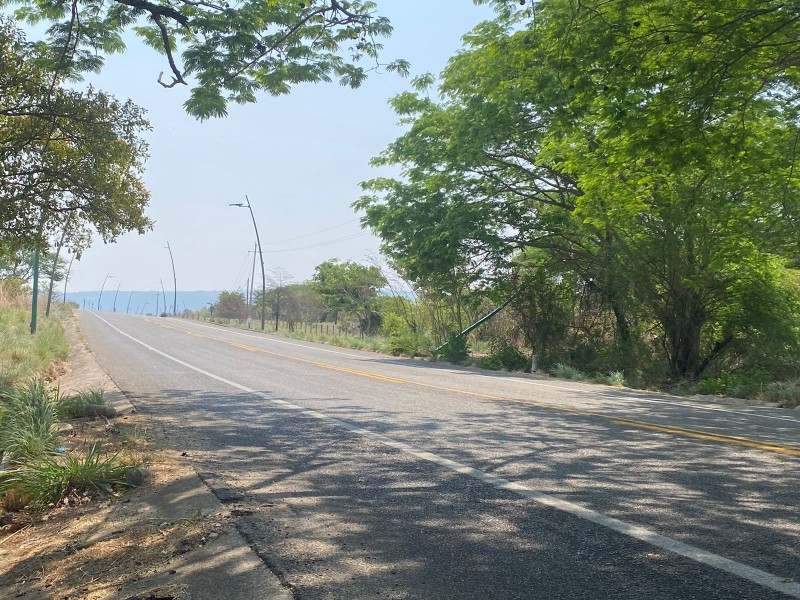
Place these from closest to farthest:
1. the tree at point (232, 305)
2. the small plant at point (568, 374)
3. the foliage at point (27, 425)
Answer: the foliage at point (27, 425)
the small plant at point (568, 374)
the tree at point (232, 305)

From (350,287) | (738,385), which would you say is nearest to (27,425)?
(738,385)

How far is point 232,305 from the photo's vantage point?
92750 mm

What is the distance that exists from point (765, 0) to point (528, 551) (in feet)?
24.4

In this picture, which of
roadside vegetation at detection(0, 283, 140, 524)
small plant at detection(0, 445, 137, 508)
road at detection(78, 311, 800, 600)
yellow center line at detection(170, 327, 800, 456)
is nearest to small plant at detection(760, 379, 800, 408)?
road at detection(78, 311, 800, 600)

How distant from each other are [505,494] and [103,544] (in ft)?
9.03

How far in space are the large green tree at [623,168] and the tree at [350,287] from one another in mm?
29096

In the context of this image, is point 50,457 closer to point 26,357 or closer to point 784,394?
point 26,357

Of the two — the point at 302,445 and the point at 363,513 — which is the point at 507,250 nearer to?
the point at 302,445

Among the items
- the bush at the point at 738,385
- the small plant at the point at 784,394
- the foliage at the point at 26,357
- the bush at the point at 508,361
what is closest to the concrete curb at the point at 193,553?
the foliage at the point at 26,357

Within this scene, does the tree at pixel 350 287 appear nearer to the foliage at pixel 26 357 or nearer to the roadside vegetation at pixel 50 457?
the foliage at pixel 26 357

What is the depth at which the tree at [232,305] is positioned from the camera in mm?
91562

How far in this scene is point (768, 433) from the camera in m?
7.90

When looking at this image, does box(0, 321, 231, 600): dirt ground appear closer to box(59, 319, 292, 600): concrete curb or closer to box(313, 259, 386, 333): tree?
box(59, 319, 292, 600): concrete curb

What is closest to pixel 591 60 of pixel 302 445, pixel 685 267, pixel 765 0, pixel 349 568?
pixel 765 0
